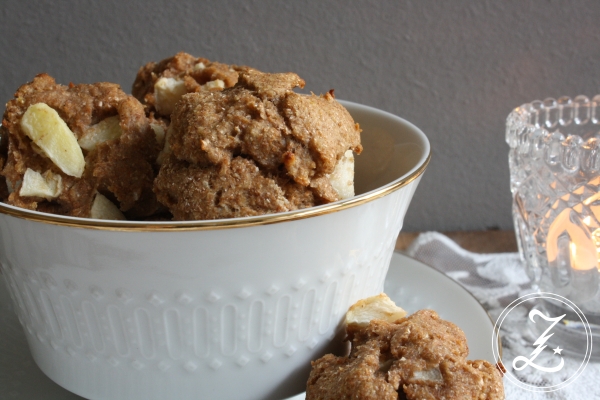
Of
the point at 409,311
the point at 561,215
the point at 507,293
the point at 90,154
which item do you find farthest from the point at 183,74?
the point at 507,293

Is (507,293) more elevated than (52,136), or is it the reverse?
(52,136)

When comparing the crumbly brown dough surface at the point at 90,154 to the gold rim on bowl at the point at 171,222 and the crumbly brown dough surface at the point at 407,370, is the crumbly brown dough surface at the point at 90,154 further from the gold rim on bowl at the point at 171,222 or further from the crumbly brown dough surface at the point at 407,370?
the crumbly brown dough surface at the point at 407,370

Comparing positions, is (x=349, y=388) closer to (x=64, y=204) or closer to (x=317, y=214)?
(x=317, y=214)

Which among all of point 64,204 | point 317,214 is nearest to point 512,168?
point 317,214

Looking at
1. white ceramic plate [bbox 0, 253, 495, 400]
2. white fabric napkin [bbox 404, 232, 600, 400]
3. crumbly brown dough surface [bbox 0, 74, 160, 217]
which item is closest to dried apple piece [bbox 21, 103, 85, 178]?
crumbly brown dough surface [bbox 0, 74, 160, 217]

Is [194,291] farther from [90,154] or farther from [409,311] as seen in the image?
[409,311]
